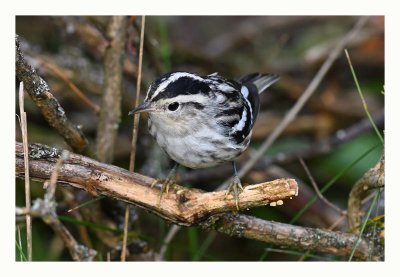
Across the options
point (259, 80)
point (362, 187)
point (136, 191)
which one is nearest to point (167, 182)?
point (136, 191)

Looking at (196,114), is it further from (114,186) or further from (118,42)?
(118,42)

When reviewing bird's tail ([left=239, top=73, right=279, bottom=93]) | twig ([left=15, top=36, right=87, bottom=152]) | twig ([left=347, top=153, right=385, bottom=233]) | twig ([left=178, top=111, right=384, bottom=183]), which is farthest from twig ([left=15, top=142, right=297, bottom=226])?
twig ([left=178, top=111, right=384, bottom=183])

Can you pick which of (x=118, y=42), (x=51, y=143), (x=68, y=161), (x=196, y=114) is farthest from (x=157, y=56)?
(x=68, y=161)

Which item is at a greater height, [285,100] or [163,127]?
[285,100]

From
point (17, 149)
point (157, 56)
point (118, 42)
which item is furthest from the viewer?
point (157, 56)

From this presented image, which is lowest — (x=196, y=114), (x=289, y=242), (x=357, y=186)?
(x=289, y=242)

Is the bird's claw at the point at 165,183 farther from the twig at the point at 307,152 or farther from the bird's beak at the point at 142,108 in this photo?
the twig at the point at 307,152

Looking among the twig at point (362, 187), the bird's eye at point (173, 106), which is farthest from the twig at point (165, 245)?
the twig at point (362, 187)

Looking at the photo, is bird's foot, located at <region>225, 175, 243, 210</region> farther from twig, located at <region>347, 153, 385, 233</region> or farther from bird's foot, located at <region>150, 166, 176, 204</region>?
twig, located at <region>347, 153, 385, 233</region>
